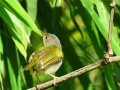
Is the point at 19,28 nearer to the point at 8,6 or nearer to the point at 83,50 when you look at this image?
the point at 8,6

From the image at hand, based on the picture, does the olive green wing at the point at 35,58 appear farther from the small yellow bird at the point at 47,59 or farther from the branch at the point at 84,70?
the branch at the point at 84,70

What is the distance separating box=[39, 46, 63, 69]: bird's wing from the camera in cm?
197

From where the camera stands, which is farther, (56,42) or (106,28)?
(56,42)

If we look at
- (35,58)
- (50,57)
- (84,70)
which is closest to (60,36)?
(50,57)

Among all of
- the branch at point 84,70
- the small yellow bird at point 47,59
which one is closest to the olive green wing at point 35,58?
the small yellow bird at point 47,59

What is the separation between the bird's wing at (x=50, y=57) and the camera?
6.46ft

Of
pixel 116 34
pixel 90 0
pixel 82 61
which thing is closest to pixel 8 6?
pixel 90 0

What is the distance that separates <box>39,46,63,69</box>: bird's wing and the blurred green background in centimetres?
7

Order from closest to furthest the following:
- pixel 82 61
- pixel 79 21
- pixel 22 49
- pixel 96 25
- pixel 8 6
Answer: pixel 8 6
pixel 22 49
pixel 96 25
pixel 82 61
pixel 79 21

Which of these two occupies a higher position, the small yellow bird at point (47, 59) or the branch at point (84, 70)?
the small yellow bird at point (47, 59)

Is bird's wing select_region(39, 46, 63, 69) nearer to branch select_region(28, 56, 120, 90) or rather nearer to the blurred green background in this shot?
the blurred green background

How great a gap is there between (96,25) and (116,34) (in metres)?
0.10

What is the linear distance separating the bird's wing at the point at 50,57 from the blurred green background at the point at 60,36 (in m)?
0.07

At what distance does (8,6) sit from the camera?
5.53 feet
